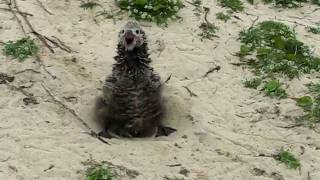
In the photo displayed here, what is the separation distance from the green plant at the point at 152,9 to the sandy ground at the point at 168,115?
6.5 inches

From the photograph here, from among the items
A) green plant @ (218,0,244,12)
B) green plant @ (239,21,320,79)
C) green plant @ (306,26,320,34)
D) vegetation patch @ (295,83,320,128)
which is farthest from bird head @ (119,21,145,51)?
green plant @ (306,26,320,34)

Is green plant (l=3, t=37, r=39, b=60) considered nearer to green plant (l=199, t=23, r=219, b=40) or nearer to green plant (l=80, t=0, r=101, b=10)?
green plant (l=80, t=0, r=101, b=10)

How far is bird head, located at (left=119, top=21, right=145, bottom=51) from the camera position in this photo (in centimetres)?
625

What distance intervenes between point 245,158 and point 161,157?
90cm

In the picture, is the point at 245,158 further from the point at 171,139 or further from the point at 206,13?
the point at 206,13

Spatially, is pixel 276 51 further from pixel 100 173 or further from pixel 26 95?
pixel 100 173

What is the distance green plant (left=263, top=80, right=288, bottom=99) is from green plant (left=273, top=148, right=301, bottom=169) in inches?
50.7

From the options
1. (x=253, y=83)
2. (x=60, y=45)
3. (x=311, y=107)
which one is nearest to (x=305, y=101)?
(x=311, y=107)

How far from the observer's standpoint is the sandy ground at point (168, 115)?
6.08m

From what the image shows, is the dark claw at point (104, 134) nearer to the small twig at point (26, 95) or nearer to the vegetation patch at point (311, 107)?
the small twig at point (26, 95)

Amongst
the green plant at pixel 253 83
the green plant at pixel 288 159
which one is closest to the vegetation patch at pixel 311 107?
the green plant at pixel 253 83

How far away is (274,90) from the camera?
7.65 meters

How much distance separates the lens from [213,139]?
666 cm

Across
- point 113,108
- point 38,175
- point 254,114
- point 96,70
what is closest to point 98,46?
point 96,70
